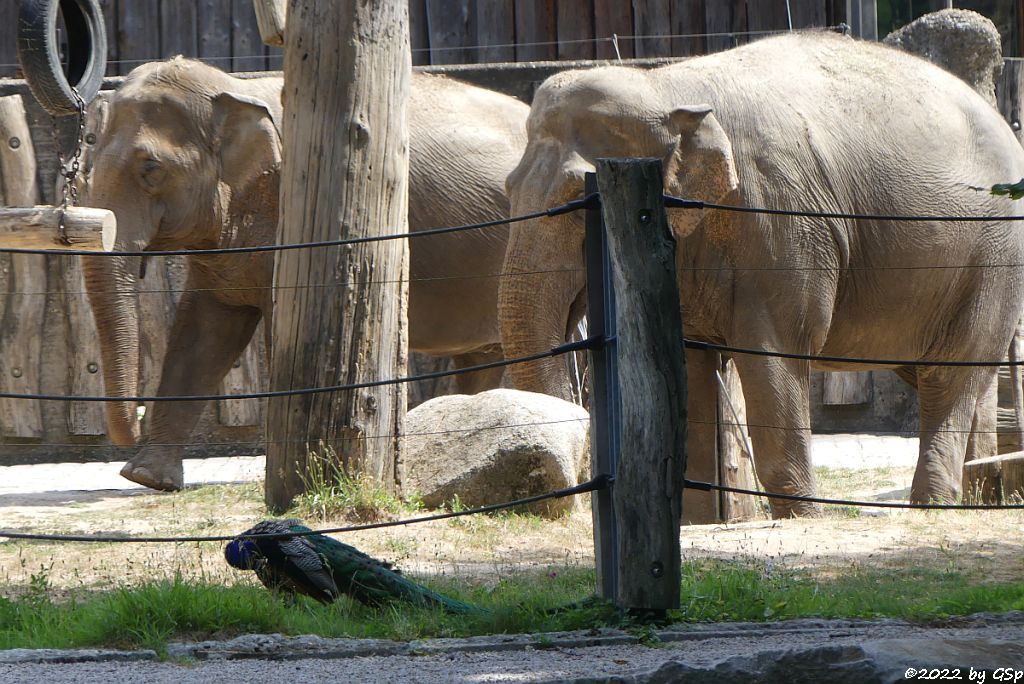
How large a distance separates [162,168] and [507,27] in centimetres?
414

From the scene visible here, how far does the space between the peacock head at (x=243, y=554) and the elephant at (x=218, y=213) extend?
163 inches

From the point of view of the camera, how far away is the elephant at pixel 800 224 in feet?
26.0

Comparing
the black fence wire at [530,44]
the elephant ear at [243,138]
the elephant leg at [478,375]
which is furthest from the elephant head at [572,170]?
the black fence wire at [530,44]

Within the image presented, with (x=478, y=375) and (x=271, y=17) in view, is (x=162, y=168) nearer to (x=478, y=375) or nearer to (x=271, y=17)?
(x=271, y=17)

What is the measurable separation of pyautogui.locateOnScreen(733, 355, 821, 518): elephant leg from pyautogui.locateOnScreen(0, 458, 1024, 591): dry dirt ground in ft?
0.84

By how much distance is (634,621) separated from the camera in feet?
14.9

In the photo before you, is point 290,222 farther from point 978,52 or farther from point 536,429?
point 978,52

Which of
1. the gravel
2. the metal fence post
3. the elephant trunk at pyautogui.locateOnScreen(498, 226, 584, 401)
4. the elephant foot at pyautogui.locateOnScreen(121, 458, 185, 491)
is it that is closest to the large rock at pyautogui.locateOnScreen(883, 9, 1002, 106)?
the elephant trunk at pyautogui.locateOnScreen(498, 226, 584, 401)

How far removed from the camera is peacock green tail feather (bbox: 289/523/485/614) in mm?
4844

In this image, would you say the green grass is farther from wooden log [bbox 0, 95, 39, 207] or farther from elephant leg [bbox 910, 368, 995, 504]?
wooden log [bbox 0, 95, 39, 207]

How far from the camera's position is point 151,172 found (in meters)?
9.73

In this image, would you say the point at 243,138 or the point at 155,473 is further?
the point at 243,138

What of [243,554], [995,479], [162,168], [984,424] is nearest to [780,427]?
[995,479]

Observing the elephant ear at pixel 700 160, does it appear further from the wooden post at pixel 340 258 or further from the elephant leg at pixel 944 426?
the elephant leg at pixel 944 426
